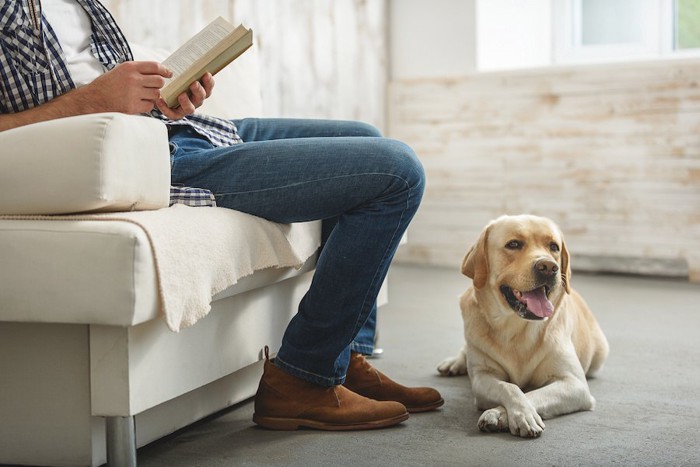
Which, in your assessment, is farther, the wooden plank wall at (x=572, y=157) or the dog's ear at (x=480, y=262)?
the wooden plank wall at (x=572, y=157)

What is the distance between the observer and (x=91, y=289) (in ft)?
4.18

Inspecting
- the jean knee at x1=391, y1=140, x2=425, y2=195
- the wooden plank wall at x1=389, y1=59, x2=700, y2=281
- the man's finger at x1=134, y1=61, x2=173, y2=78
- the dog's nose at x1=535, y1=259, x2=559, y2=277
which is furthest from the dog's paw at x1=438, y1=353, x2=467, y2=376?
the wooden plank wall at x1=389, y1=59, x2=700, y2=281

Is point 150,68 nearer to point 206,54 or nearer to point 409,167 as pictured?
point 206,54

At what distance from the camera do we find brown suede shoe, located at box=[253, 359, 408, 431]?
168 centimetres

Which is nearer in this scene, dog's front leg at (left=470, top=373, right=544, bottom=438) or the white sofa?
the white sofa

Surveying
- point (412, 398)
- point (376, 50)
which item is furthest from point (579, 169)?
point (412, 398)

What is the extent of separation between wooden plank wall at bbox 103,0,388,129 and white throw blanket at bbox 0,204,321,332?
1.35m

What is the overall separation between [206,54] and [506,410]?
0.93 metres

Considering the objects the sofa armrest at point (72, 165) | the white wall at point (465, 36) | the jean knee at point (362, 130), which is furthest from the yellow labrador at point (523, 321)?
the white wall at point (465, 36)

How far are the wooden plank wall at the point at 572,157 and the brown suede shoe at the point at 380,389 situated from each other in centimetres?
257

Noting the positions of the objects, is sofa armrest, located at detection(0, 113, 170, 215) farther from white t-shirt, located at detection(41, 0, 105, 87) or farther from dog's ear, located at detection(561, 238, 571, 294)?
dog's ear, located at detection(561, 238, 571, 294)

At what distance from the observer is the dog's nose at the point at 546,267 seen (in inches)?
71.8

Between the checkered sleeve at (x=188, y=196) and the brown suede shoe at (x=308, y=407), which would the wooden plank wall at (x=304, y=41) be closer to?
the checkered sleeve at (x=188, y=196)

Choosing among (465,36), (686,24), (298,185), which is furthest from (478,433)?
(686,24)
